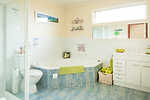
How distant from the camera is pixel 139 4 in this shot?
3.01m

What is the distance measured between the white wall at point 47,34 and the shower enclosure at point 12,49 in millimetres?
1163

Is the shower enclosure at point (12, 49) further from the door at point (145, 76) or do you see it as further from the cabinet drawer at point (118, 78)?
the door at point (145, 76)

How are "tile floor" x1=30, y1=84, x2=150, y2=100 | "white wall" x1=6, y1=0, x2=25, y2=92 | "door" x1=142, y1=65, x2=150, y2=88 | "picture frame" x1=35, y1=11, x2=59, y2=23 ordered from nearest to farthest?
"white wall" x1=6, y1=0, x2=25, y2=92
"tile floor" x1=30, y1=84, x2=150, y2=100
"door" x1=142, y1=65, x2=150, y2=88
"picture frame" x1=35, y1=11, x2=59, y2=23

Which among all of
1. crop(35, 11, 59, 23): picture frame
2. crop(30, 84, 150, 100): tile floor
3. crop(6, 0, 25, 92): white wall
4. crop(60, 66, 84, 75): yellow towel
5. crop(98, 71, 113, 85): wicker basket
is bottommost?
crop(30, 84, 150, 100): tile floor

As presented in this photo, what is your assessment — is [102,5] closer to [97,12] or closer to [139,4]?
[97,12]

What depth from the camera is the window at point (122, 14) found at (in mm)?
3002

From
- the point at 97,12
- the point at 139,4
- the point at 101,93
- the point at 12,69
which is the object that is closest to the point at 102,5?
the point at 97,12

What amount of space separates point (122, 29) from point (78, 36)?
4.76ft

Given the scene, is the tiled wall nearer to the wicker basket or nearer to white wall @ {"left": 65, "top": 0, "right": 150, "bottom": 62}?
the wicker basket

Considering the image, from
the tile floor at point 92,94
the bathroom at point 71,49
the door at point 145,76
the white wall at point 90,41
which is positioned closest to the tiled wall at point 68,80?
the bathroom at point 71,49

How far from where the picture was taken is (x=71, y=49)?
13.7 ft

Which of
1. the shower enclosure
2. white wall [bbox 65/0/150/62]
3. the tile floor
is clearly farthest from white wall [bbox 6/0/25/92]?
white wall [bbox 65/0/150/62]

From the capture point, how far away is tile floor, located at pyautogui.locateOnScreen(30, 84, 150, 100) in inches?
89.3

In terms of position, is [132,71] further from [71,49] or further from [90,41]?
[71,49]
